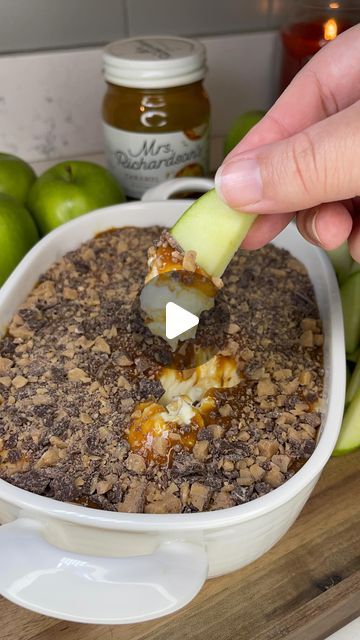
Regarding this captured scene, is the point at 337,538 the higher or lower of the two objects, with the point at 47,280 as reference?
lower

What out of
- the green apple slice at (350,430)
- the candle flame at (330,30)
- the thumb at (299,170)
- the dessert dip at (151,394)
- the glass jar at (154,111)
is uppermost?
the thumb at (299,170)

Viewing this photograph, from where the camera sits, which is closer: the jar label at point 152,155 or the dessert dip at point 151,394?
the dessert dip at point 151,394

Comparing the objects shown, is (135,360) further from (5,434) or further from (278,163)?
(278,163)

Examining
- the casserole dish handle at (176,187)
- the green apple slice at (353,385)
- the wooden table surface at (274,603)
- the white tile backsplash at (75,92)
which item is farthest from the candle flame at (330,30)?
the wooden table surface at (274,603)

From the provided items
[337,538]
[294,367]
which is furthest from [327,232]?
[337,538]

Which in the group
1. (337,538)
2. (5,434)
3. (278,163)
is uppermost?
(278,163)

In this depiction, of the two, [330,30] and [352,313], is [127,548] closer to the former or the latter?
[352,313]

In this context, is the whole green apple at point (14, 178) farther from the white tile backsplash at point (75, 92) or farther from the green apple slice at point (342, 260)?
the green apple slice at point (342, 260)
